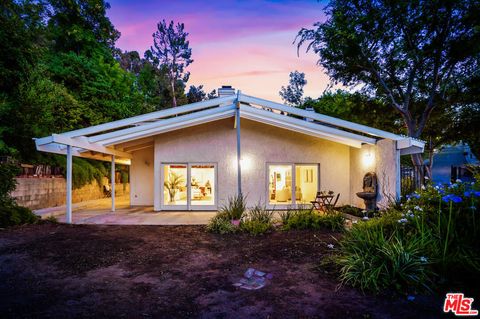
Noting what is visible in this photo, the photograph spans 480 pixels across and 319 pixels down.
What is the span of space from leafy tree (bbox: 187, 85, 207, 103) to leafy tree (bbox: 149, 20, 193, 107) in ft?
9.79

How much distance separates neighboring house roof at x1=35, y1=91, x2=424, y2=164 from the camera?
795 centimetres

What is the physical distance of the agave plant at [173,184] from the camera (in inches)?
425

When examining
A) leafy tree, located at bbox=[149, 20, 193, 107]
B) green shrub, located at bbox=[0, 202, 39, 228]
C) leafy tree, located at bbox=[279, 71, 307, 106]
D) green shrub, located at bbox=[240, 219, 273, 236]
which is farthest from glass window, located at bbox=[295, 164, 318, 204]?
leafy tree, located at bbox=[149, 20, 193, 107]

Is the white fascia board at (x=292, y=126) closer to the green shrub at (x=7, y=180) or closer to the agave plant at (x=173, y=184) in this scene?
the agave plant at (x=173, y=184)

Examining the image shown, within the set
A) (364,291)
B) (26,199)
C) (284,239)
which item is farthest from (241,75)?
(364,291)

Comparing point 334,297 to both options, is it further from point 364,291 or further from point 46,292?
point 46,292

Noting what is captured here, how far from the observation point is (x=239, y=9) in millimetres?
11266

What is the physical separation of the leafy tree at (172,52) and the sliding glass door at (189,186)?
19.3 meters

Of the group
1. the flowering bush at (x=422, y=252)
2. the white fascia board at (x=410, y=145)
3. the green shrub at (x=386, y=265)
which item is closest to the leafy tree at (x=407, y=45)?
the white fascia board at (x=410, y=145)

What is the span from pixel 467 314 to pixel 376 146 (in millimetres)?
7063

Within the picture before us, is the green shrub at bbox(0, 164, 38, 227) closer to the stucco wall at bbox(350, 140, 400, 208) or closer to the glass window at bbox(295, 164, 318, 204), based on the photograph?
the glass window at bbox(295, 164, 318, 204)

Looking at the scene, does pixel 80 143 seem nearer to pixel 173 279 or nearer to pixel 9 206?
pixel 9 206

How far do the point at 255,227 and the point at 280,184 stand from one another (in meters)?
4.69

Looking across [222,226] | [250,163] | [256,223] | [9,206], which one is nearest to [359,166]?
[250,163]
